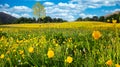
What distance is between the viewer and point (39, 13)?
7769cm

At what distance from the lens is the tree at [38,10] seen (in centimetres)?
7712

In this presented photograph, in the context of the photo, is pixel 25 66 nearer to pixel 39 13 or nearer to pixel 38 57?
pixel 38 57

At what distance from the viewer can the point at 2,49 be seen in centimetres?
571

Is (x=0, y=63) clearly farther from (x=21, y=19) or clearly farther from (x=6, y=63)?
(x=21, y=19)

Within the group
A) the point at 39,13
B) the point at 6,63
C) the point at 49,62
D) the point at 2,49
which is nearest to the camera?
the point at 49,62

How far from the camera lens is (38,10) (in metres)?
77.7

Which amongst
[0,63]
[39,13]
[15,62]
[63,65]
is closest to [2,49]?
[15,62]

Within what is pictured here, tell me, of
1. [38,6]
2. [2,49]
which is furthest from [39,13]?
[2,49]

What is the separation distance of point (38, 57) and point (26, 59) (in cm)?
22

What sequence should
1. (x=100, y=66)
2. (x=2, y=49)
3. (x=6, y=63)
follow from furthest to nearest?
1. (x=2, y=49)
2. (x=6, y=63)
3. (x=100, y=66)

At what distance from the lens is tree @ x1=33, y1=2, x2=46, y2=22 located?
253 feet

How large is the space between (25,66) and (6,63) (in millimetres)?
344

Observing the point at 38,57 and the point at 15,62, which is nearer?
the point at 38,57

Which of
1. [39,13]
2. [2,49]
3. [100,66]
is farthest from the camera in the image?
[39,13]
